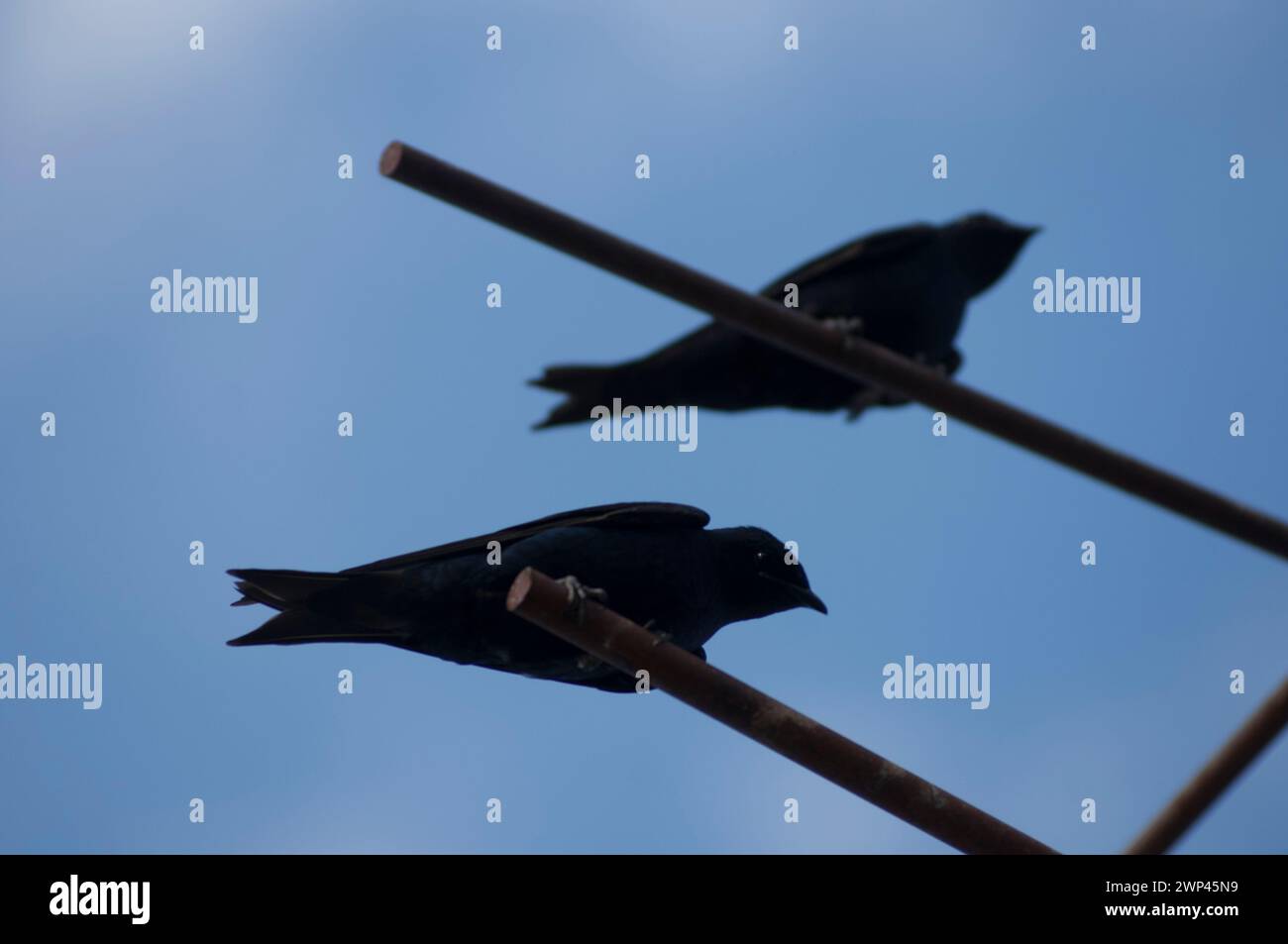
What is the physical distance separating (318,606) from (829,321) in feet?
11.2

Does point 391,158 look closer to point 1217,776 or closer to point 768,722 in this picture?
point 768,722

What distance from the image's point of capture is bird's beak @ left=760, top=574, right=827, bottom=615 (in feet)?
27.9

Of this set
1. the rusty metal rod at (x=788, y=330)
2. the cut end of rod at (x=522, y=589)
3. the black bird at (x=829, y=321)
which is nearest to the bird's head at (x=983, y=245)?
the black bird at (x=829, y=321)

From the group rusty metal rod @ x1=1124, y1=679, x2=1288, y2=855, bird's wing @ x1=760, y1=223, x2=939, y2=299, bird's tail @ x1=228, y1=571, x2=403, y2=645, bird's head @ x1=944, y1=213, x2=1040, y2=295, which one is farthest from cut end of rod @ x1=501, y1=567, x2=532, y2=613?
bird's head @ x1=944, y1=213, x2=1040, y2=295

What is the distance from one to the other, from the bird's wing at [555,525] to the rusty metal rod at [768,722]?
7.88 feet

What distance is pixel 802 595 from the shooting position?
8.57 m

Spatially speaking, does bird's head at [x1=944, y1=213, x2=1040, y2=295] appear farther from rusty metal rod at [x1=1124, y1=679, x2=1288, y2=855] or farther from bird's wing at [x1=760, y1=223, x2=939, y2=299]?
rusty metal rod at [x1=1124, y1=679, x2=1288, y2=855]

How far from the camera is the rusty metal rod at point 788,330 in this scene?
421 cm

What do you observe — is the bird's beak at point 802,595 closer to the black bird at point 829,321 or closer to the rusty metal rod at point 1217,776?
the black bird at point 829,321

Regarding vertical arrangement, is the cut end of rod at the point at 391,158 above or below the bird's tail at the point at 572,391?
above

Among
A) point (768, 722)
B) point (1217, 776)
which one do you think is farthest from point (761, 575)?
point (1217, 776)
